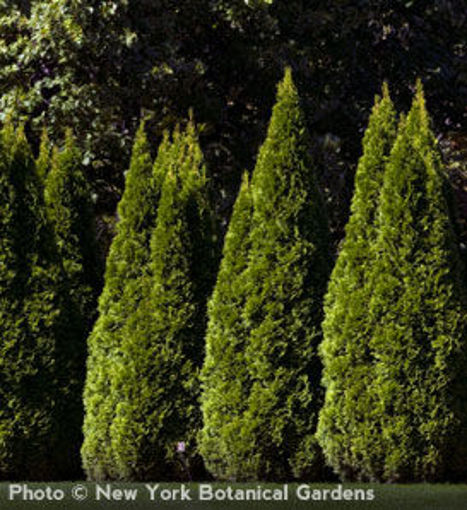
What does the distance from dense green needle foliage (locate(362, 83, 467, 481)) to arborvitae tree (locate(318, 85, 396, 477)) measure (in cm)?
9

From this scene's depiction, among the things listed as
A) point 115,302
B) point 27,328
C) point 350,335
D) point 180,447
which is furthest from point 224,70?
point 180,447

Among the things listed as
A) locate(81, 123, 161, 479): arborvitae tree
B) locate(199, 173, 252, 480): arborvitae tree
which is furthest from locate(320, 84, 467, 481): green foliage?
locate(81, 123, 161, 479): arborvitae tree

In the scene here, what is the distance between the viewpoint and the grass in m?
6.74

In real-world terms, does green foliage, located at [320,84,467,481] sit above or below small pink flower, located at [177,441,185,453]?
above

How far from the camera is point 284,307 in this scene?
7660 millimetres

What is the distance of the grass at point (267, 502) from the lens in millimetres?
6738

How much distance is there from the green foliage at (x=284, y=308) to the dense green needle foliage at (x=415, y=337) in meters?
0.58

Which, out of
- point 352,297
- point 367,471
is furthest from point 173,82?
point 367,471

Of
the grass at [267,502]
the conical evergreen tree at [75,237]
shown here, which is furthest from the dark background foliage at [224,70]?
the grass at [267,502]

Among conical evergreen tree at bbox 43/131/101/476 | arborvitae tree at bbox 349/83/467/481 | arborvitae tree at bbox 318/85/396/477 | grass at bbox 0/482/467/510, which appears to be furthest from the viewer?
conical evergreen tree at bbox 43/131/101/476

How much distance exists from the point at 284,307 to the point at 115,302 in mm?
1602

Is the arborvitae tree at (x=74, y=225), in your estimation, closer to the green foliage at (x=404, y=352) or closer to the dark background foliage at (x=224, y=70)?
the green foliage at (x=404, y=352)

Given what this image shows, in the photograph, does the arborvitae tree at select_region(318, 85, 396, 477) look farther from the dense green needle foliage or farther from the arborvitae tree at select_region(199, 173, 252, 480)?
the arborvitae tree at select_region(199, 173, 252, 480)

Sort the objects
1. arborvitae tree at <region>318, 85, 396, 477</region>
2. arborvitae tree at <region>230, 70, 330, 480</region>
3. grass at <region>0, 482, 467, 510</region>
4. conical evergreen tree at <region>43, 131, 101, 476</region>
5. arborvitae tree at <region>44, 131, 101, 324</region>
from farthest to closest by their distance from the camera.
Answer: arborvitae tree at <region>44, 131, 101, 324</region>, conical evergreen tree at <region>43, 131, 101, 476</region>, arborvitae tree at <region>230, 70, 330, 480</region>, arborvitae tree at <region>318, 85, 396, 477</region>, grass at <region>0, 482, 467, 510</region>
